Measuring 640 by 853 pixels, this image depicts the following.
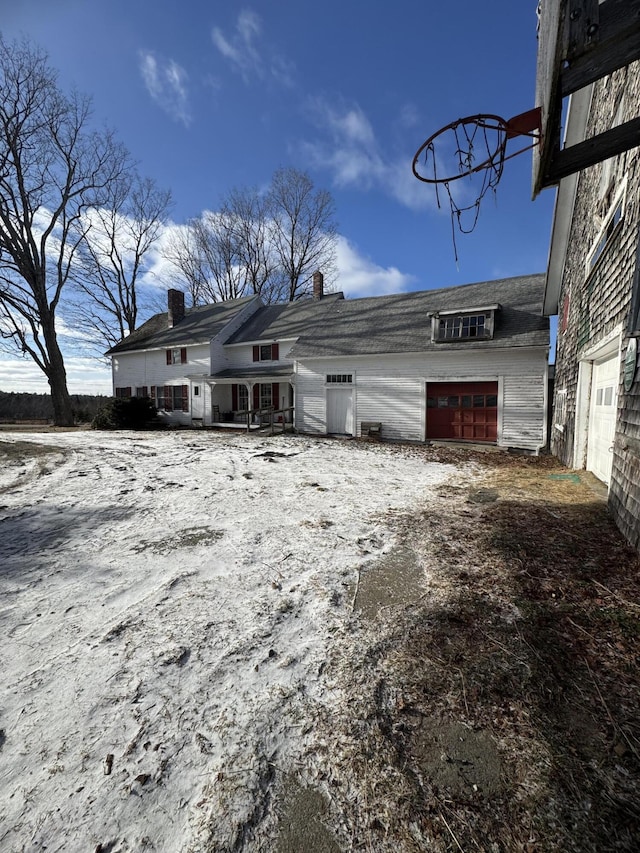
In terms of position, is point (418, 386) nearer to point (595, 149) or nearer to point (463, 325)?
point (463, 325)

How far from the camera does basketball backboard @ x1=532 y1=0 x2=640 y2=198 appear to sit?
7.89 ft

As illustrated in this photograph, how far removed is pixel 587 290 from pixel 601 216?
1390mm

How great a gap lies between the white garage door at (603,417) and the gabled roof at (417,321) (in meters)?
5.54

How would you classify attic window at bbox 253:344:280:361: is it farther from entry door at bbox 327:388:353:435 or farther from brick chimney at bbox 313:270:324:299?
brick chimney at bbox 313:270:324:299

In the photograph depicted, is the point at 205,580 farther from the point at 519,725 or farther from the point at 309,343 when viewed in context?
the point at 309,343

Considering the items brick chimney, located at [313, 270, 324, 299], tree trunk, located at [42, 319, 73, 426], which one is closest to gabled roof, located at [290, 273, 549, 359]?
brick chimney, located at [313, 270, 324, 299]

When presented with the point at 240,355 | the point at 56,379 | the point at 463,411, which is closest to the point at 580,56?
the point at 463,411

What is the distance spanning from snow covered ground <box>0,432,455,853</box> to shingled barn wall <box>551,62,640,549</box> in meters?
2.60

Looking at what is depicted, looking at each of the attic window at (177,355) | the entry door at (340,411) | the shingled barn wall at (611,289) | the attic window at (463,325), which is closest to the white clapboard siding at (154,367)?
the attic window at (177,355)

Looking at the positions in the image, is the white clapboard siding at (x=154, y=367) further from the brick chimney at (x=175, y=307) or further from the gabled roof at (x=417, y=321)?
the gabled roof at (x=417, y=321)

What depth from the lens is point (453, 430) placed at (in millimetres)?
13406

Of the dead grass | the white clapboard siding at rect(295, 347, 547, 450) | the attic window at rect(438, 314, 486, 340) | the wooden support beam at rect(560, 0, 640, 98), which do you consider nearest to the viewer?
the dead grass

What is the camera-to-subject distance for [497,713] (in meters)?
1.88

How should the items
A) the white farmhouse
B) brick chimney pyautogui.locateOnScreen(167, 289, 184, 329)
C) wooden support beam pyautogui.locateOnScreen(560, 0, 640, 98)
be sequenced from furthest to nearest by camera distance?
brick chimney pyautogui.locateOnScreen(167, 289, 184, 329) < the white farmhouse < wooden support beam pyautogui.locateOnScreen(560, 0, 640, 98)
